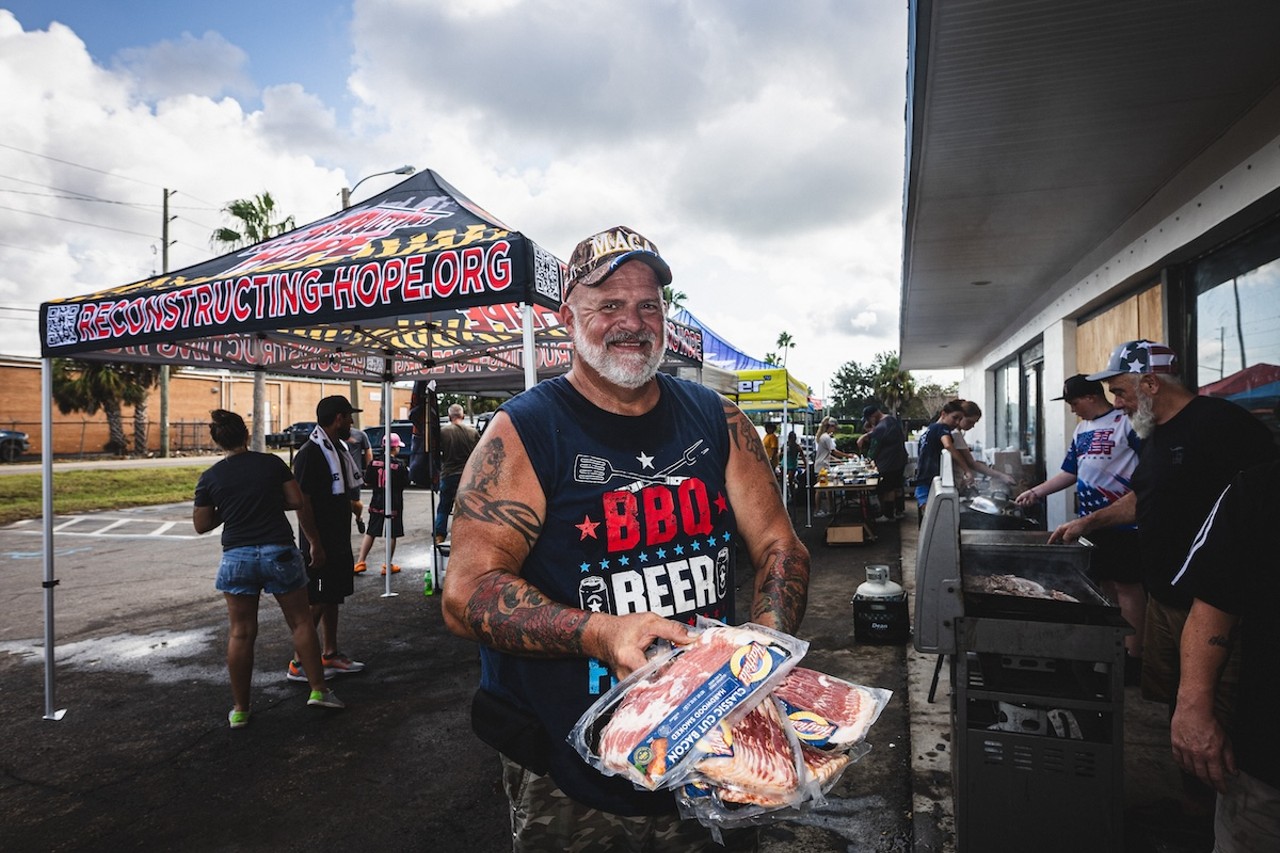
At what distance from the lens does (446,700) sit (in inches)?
189

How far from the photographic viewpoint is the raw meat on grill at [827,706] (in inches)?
49.6

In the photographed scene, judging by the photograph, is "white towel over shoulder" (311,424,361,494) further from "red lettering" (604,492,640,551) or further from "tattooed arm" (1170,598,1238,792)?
"tattooed arm" (1170,598,1238,792)

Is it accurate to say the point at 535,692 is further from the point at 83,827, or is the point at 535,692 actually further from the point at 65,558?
the point at 65,558

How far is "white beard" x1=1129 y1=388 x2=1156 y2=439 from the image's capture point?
3.47m

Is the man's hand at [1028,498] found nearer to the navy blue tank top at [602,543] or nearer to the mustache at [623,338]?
the navy blue tank top at [602,543]

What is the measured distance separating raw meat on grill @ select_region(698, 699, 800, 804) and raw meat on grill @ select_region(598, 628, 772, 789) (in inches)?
3.2

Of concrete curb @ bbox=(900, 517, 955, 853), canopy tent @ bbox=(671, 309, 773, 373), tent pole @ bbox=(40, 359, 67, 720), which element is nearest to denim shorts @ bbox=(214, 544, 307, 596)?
tent pole @ bbox=(40, 359, 67, 720)

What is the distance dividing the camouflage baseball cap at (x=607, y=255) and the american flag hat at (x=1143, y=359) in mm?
2995

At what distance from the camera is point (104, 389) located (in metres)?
28.4

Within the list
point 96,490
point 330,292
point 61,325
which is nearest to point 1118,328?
point 330,292

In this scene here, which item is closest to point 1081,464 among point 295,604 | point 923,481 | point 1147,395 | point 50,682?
point 1147,395

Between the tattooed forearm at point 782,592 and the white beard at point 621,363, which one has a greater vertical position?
the white beard at point 621,363

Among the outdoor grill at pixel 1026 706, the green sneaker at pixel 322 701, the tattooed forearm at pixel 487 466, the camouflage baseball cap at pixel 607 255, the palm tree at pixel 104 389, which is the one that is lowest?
the green sneaker at pixel 322 701

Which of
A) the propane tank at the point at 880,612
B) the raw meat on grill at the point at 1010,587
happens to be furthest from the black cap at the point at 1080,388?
the raw meat on grill at the point at 1010,587
